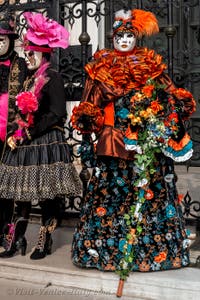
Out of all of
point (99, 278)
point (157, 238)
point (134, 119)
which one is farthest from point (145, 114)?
point (99, 278)

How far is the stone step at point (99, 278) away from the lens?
3293mm

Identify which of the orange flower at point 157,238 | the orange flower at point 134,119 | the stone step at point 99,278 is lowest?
the stone step at point 99,278

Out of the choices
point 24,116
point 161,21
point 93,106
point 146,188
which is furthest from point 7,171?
point 161,21

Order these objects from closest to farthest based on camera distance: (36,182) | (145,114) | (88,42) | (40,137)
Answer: (145,114) < (36,182) < (40,137) < (88,42)

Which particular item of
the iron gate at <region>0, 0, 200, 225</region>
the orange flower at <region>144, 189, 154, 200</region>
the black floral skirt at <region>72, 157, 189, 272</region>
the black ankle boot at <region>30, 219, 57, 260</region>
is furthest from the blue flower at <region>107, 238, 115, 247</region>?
the iron gate at <region>0, 0, 200, 225</region>

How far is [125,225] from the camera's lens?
345cm

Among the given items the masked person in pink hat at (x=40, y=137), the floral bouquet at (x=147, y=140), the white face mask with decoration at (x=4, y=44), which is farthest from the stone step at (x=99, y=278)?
the white face mask with decoration at (x=4, y=44)

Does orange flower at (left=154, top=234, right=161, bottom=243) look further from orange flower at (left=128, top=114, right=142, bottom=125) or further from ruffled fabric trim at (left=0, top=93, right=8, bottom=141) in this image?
ruffled fabric trim at (left=0, top=93, right=8, bottom=141)

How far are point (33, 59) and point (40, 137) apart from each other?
2.17ft

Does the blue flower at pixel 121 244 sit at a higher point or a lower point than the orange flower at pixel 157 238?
lower

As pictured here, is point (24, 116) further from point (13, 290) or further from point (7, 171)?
point (13, 290)

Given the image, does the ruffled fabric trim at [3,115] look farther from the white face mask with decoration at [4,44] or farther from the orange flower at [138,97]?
the orange flower at [138,97]

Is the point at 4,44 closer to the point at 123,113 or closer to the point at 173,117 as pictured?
the point at 123,113

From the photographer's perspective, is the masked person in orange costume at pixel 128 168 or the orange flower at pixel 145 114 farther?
the masked person in orange costume at pixel 128 168
